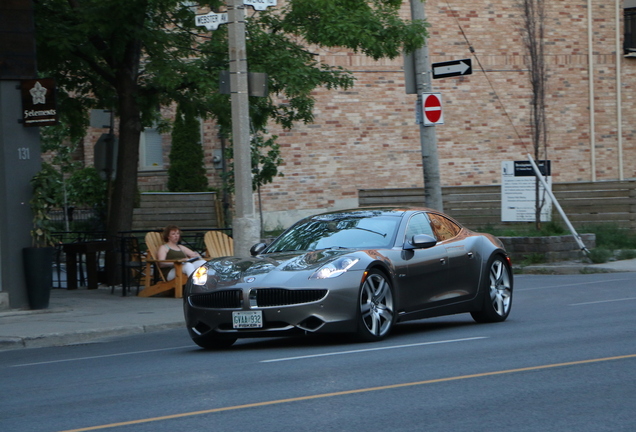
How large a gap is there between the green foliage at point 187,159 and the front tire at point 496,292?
17366mm

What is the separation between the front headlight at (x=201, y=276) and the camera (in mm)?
9711

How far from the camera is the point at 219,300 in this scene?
373 inches

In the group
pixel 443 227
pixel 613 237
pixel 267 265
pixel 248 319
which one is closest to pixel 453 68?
pixel 613 237

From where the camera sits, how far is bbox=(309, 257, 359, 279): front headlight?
9305mm

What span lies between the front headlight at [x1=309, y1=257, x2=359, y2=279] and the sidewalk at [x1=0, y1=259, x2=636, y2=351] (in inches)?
154

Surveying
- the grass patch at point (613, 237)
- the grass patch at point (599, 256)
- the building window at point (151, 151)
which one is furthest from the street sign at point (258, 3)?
the building window at point (151, 151)

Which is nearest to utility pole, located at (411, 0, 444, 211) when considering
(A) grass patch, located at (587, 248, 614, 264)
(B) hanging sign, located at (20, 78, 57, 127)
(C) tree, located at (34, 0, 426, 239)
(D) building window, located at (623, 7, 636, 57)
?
(C) tree, located at (34, 0, 426, 239)

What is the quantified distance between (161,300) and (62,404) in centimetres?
890

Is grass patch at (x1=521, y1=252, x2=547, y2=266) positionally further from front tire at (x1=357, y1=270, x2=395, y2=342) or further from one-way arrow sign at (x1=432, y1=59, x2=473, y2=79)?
front tire at (x1=357, y1=270, x2=395, y2=342)

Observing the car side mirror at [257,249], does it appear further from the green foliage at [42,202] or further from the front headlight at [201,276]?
the green foliage at [42,202]

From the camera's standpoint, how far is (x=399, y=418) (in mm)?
5969

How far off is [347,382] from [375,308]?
249 centimetres

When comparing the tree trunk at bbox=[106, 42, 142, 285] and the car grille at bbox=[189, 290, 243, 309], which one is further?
the tree trunk at bbox=[106, 42, 142, 285]

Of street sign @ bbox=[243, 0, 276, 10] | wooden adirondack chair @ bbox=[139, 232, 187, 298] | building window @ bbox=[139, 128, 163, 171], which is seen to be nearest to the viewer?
street sign @ bbox=[243, 0, 276, 10]
